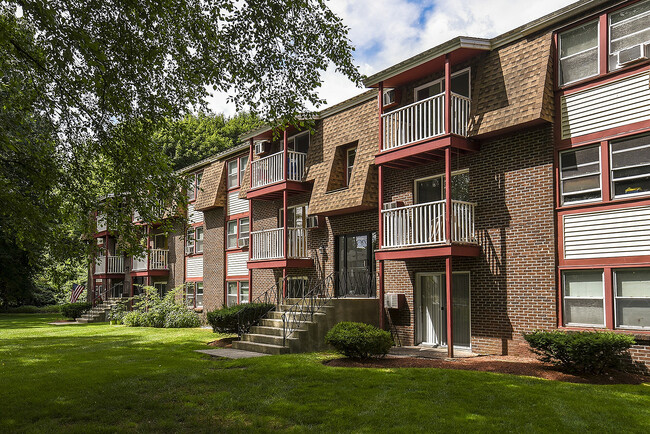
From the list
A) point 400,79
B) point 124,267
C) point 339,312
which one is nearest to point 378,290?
point 339,312

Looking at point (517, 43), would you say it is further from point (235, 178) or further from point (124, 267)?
point (124, 267)

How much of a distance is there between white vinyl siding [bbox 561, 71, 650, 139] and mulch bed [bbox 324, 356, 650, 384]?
519 cm

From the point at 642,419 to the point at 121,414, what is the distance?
7618 millimetres

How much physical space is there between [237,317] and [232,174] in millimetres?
10309

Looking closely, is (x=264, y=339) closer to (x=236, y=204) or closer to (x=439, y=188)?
(x=439, y=188)

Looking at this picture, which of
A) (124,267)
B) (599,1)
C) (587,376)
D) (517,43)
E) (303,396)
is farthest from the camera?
(124,267)

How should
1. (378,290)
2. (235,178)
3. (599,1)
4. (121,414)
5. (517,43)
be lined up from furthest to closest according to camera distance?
(235,178) → (378,290) → (517,43) → (599,1) → (121,414)

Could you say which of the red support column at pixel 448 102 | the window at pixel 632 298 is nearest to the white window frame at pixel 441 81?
the red support column at pixel 448 102

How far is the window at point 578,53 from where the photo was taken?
1274 cm

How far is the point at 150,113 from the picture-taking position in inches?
396

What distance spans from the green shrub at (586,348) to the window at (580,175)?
324 centimetres

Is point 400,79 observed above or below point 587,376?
above

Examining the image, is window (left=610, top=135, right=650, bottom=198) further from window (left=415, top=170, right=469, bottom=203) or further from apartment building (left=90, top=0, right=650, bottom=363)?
window (left=415, top=170, right=469, bottom=203)

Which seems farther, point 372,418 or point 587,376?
point 587,376
